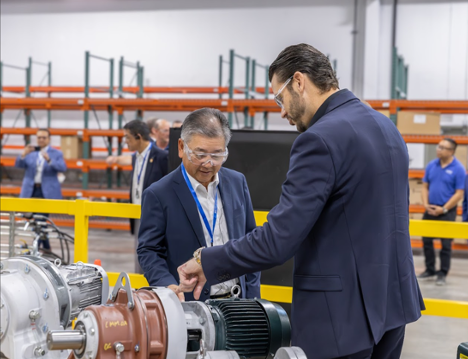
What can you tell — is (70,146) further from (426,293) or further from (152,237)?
(152,237)

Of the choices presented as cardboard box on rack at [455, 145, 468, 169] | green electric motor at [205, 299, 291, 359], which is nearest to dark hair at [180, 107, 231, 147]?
green electric motor at [205, 299, 291, 359]

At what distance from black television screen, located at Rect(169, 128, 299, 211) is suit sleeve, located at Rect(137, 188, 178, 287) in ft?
4.11

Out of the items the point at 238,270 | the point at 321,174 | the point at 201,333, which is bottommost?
the point at 201,333

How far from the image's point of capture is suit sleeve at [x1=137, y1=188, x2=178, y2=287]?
7.06 ft

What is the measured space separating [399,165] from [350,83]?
10302 millimetres

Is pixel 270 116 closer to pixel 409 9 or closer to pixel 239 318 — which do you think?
pixel 409 9

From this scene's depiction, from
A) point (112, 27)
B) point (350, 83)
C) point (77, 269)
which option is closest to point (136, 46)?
point (112, 27)

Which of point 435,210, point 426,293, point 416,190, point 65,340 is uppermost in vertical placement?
point 65,340

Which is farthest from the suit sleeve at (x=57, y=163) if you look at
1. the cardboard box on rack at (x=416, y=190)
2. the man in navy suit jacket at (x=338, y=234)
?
the man in navy suit jacket at (x=338, y=234)

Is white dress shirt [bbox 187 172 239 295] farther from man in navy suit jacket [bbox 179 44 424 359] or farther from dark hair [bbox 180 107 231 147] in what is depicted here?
man in navy suit jacket [bbox 179 44 424 359]

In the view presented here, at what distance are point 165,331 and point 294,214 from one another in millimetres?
449

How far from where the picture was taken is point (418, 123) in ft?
28.2

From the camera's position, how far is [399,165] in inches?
63.1

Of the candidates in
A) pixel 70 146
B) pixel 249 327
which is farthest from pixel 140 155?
pixel 70 146
